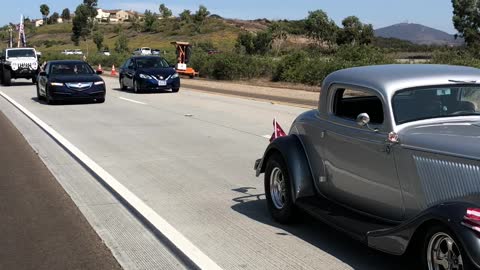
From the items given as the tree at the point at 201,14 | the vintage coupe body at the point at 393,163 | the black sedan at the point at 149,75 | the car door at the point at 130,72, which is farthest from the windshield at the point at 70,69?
the tree at the point at 201,14

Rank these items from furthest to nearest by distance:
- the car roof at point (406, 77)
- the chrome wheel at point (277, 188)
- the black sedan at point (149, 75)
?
the black sedan at point (149, 75) → the chrome wheel at point (277, 188) → the car roof at point (406, 77)

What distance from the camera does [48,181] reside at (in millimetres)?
8211

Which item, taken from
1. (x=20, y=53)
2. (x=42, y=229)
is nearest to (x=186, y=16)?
(x=20, y=53)

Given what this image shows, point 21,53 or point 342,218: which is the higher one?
point 342,218

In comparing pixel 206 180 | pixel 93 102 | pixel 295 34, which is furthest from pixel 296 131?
pixel 295 34

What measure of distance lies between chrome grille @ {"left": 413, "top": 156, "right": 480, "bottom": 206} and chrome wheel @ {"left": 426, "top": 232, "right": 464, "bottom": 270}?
11.2 inches

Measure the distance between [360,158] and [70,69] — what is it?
57.3 feet

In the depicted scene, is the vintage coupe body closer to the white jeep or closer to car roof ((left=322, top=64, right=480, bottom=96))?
car roof ((left=322, top=64, right=480, bottom=96))

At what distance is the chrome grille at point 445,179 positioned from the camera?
12.5 feet

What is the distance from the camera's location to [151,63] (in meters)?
25.9

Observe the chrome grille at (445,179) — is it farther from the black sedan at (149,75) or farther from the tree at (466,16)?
the tree at (466,16)

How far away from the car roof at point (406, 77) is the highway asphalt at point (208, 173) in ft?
4.64

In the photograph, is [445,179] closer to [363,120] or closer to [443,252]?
[443,252]

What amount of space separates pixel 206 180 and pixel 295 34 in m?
108
